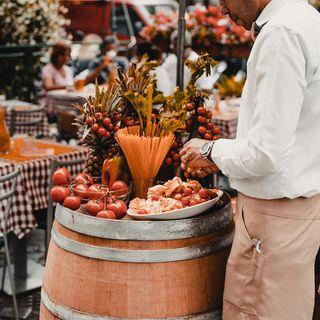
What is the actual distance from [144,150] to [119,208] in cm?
30

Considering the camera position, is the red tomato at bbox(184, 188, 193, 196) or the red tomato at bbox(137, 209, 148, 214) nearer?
the red tomato at bbox(137, 209, 148, 214)

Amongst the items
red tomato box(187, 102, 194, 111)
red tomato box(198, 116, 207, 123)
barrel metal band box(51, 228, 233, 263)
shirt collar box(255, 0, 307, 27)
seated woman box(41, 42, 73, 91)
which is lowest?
seated woman box(41, 42, 73, 91)

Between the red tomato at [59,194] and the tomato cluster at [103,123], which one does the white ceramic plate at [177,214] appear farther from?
the tomato cluster at [103,123]

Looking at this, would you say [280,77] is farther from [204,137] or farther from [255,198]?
[204,137]

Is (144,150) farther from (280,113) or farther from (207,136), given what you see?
(280,113)

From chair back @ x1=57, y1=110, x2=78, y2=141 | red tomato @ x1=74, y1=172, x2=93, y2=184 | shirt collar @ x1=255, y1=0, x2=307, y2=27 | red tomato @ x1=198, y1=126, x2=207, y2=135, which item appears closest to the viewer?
shirt collar @ x1=255, y1=0, x2=307, y2=27

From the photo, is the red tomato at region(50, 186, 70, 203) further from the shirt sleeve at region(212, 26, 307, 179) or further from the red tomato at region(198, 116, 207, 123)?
the shirt sleeve at region(212, 26, 307, 179)

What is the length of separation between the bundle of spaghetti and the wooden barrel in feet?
1.15

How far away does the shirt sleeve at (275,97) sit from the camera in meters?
2.21

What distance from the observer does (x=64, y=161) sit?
4.67 meters

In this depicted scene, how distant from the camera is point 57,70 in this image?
32.4 ft

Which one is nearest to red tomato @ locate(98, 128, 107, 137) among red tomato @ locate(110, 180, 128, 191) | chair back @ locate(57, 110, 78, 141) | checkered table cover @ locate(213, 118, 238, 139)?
red tomato @ locate(110, 180, 128, 191)

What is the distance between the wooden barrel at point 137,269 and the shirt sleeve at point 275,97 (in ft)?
1.54

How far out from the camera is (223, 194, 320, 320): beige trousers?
2.40m
